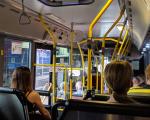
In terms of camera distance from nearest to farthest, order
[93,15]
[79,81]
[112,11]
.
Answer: [112,11], [93,15], [79,81]

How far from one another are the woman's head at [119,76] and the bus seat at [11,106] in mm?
751

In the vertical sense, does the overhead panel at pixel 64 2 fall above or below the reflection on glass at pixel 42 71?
above

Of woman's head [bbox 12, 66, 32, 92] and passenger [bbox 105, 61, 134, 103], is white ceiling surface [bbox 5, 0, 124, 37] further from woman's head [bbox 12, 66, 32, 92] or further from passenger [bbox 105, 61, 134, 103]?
passenger [bbox 105, 61, 134, 103]

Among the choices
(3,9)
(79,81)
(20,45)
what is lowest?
(79,81)

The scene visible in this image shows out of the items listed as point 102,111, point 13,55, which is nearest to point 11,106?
point 102,111

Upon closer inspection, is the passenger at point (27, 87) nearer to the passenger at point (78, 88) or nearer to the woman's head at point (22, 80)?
the woman's head at point (22, 80)

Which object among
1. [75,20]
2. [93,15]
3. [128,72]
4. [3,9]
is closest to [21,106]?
[128,72]

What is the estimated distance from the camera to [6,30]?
12.1 feet

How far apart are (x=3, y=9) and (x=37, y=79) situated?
2.25 metres

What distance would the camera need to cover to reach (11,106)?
6.93 feet

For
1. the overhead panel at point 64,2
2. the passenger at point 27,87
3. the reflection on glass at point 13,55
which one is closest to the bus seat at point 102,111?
the passenger at point 27,87

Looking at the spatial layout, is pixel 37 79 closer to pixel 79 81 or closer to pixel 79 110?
pixel 79 81

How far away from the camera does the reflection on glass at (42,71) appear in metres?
5.40

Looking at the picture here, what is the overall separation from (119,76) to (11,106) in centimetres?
96
